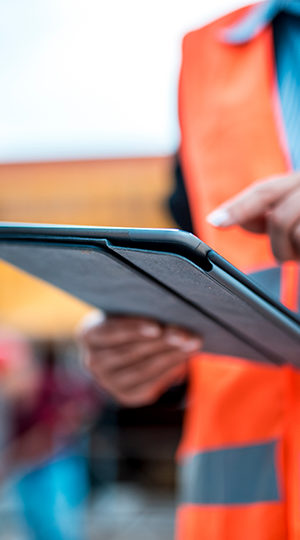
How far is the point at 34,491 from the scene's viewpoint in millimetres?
3170

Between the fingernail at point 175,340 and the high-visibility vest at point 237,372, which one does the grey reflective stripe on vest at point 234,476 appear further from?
the fingernail at point 175,340

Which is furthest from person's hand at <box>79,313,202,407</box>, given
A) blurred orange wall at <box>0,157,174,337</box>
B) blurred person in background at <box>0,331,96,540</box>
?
blurred orange wall at <box>0,157,174,337</box>

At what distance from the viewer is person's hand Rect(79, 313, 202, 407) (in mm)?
629

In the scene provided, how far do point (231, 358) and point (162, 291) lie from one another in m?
0.33

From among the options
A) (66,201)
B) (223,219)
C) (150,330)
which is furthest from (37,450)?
(223,219)

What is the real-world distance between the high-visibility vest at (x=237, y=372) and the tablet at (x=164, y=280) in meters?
0.13

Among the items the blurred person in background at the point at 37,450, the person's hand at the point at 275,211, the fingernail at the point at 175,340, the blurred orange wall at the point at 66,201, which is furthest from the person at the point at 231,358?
the blurred orange wall at the point at 66,201

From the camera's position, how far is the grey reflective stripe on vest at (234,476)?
68 cm

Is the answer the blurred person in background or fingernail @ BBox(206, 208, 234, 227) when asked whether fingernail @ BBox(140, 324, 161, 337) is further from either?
the blurred person in background

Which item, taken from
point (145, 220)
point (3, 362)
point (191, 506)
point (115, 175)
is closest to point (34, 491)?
point (3, 362)

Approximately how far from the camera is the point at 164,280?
1.36 feet

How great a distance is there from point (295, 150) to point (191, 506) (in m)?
0.50

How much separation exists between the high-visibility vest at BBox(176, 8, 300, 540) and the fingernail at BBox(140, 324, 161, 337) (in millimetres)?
150

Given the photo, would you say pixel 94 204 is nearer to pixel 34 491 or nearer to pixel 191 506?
pixel 34 491
